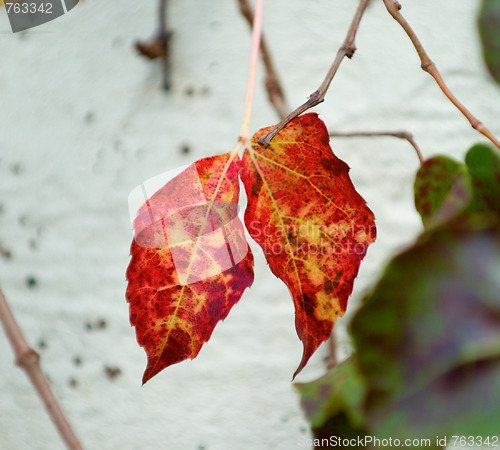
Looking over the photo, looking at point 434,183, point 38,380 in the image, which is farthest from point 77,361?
point 434,183

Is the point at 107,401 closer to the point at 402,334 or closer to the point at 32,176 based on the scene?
the point at 32,176

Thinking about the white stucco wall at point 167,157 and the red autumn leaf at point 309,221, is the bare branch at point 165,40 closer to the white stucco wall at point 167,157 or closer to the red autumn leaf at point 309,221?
the white stucco wall at point 167,157

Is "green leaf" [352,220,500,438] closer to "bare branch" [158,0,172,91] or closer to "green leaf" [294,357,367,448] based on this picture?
"green leaf" [294,357,367,448]

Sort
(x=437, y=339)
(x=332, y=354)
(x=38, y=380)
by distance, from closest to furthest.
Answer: (x=437, y=339)
(x=38, y=380)
(x=332, y=354)

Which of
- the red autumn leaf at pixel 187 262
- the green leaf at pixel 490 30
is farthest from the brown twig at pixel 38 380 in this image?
the green leaf at pixel 490 30

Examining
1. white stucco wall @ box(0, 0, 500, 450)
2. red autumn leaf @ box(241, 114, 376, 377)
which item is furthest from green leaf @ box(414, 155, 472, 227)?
white stucco wall @ box(0, 0, 500, 450)

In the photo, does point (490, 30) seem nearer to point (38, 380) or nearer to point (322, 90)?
point (322, 90)
